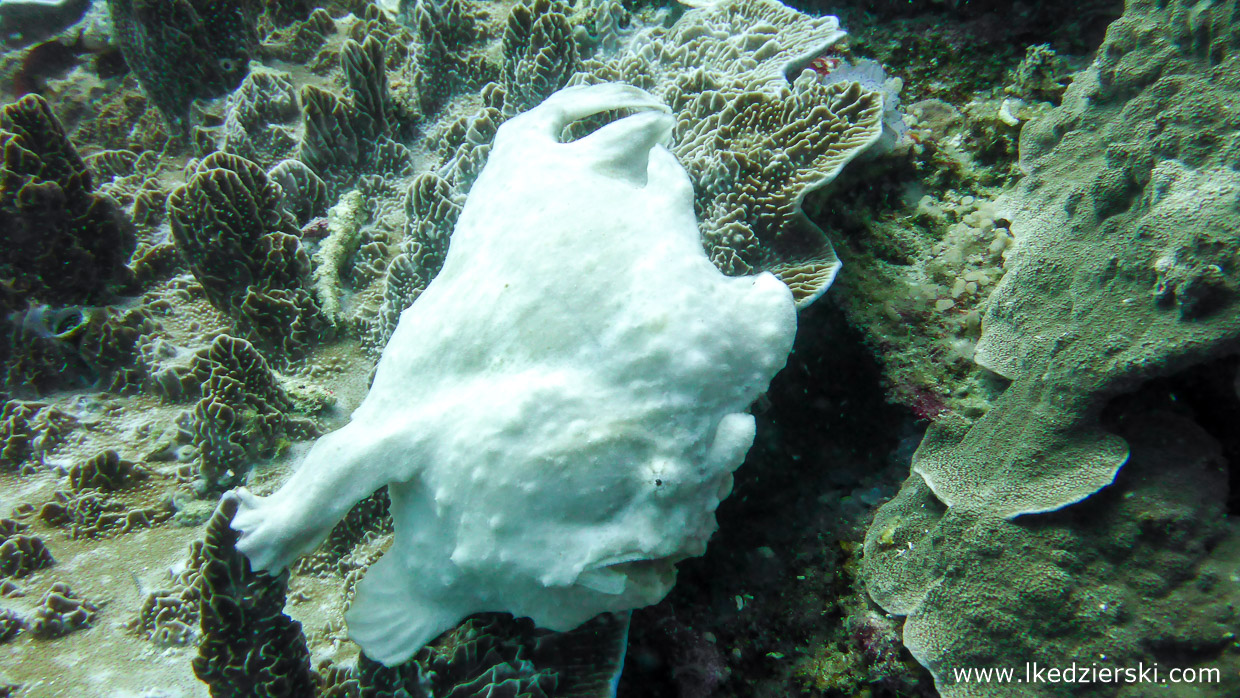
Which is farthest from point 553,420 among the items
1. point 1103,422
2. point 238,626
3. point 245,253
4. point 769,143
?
point 245,253

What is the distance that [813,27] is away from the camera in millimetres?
3184

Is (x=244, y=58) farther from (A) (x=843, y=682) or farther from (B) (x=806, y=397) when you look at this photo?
(A) (x=843, y=682)

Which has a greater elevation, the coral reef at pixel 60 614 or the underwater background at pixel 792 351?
the underwater background at pixel 792 351

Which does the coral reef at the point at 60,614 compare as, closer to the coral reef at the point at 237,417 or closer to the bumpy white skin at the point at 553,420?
the coral reef at the point at 237,417

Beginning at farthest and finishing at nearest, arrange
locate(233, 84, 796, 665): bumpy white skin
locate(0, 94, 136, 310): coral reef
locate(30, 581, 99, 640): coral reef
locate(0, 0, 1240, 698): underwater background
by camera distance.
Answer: locate(0, 94, 136, 310): coral reef → locate(30, 581, 99, 640): coral reef → locate(0, 0, 1240, 698): underwater background → locate(233, 84, 796, 665): bumpy white skin

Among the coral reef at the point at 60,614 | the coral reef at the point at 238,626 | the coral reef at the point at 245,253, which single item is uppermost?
the coral reef at the point at 245,253

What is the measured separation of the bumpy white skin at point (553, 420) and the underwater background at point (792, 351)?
42 centimetres

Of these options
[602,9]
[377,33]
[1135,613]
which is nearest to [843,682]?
[1135,613]

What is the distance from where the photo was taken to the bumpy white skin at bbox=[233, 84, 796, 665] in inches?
66.9

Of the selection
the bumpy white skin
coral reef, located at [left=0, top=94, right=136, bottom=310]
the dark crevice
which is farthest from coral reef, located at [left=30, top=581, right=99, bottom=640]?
the dark crevice

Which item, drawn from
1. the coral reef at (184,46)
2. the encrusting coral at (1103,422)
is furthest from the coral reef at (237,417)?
the coral reef at (184,46)

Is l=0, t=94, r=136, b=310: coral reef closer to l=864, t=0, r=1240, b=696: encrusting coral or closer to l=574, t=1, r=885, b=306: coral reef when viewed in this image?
l=574, t=1, r=885, b=306: coral reef

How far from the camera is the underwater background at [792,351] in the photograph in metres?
1.88

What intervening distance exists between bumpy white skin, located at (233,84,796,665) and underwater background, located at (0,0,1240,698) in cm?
42
